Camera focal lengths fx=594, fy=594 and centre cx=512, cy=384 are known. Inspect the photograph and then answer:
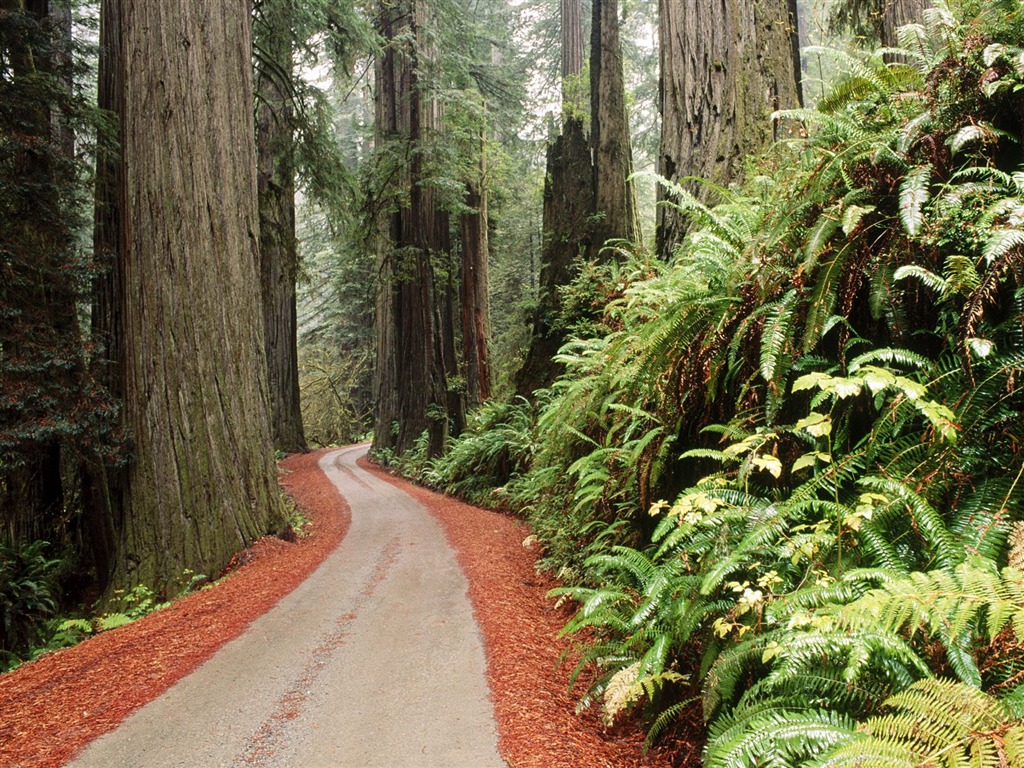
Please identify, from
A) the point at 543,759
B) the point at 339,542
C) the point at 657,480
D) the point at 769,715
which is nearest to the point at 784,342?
the point at 657,480

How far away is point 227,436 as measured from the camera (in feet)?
24.1

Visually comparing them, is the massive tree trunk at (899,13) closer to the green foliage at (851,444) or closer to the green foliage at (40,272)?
the green foliage at (851,444)

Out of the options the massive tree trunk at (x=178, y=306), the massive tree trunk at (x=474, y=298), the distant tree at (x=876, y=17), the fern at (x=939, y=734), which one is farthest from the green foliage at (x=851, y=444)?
the massive tree trunk at (x=474, y=298)

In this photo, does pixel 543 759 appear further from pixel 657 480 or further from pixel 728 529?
pixel 657 480

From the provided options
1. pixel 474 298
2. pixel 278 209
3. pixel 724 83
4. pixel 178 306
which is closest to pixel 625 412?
pixel 724 83

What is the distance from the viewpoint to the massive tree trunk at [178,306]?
6.89m

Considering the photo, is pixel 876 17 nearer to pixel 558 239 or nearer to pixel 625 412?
pixel 625 412

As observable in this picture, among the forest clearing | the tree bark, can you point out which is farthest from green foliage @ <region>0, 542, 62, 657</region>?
the tree bark

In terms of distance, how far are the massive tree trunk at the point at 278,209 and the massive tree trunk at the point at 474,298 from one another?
5027 millimetres

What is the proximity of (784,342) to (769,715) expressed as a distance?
1825 millimetres

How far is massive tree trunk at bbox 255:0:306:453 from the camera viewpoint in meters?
11.8

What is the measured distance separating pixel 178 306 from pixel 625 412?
18.1 ft

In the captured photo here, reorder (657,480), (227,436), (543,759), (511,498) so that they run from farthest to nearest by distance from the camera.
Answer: (511,498) → (227,436) → (657,480) → (543,759)

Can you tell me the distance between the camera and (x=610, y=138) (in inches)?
502
